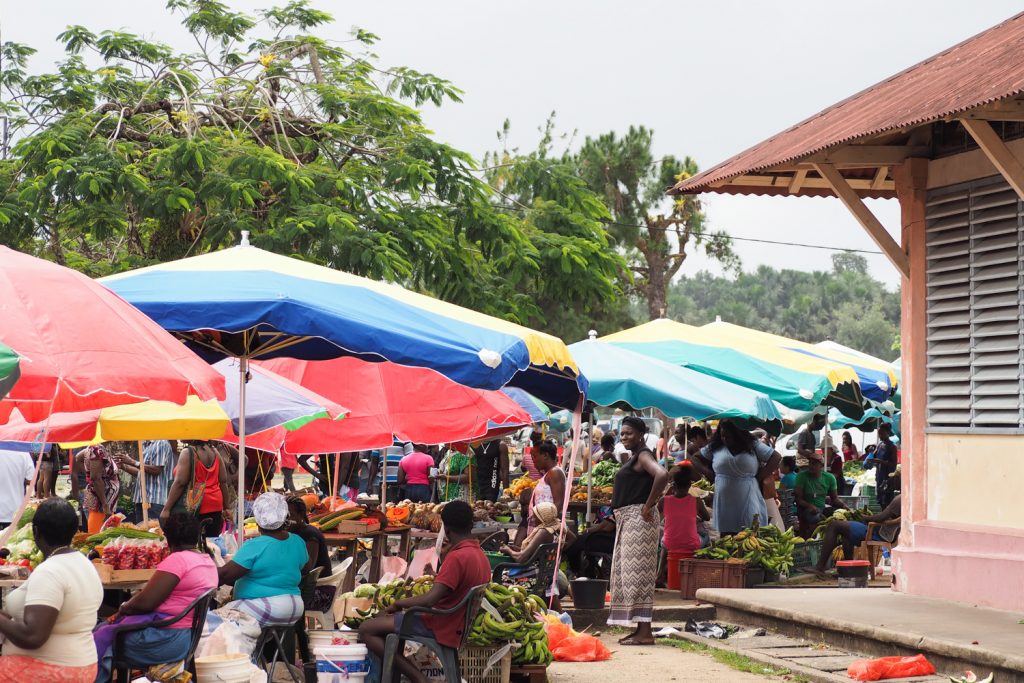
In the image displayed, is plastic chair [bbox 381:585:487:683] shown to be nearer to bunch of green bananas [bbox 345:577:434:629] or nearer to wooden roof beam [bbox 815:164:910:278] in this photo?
bunch of green bananas [bbox 345:577:434:629]

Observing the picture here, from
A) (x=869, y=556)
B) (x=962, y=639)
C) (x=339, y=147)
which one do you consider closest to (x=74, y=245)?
(x=339, y=147)

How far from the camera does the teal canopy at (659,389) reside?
13086mm

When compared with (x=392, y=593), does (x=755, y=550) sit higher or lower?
higher

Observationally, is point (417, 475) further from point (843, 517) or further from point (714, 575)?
point (714, 575)

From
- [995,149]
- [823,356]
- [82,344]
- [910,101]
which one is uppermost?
[910,101]

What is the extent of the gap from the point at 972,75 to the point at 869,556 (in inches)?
314

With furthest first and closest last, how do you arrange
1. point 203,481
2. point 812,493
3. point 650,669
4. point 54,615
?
point 812,493
point 203,481
point 650,669
point 54,615

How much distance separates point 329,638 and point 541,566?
3.42 m

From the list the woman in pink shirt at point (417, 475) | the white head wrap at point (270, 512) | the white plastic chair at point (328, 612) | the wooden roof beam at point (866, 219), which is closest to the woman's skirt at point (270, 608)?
the white head wrap at point (270, 512)

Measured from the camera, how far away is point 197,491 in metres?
12.7

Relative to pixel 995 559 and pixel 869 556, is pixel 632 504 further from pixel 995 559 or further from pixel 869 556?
pixel 869 556

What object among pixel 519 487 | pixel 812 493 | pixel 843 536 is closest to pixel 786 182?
pixel 843 536

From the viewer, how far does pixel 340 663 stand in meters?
7.52

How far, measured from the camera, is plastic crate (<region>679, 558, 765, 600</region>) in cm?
1311
